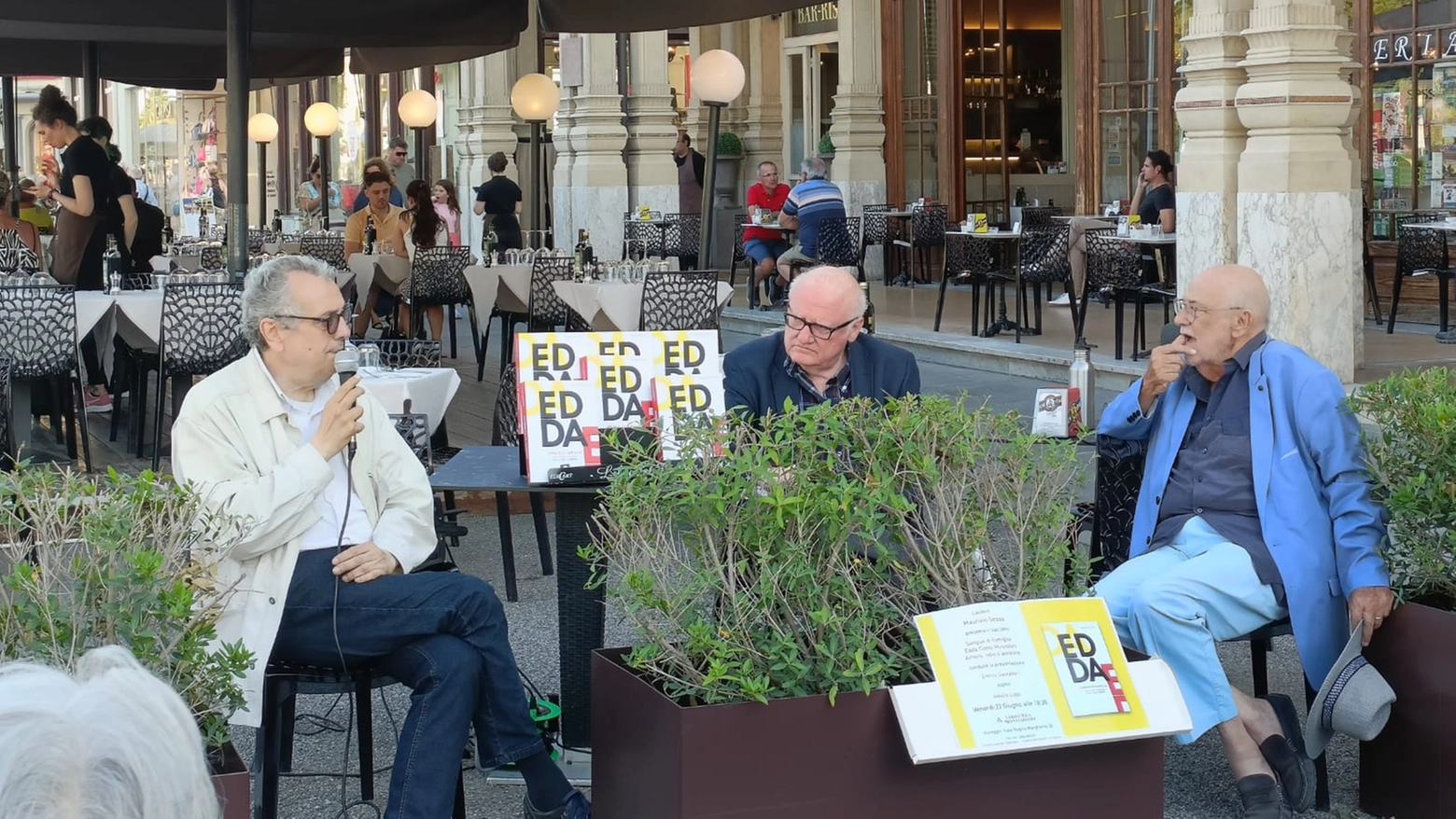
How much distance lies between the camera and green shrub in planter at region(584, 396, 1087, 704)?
2996mm

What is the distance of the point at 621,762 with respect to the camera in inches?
124

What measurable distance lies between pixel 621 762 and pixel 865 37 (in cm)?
1703

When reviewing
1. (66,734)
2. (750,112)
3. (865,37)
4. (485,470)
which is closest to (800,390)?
(485,470)

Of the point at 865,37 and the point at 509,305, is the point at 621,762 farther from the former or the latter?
the point at 865,37

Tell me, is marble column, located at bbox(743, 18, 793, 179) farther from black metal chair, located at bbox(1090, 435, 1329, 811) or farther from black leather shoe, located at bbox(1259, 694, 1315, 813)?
black leather shoe, located at bbox(1259, 694, 1315, 813)

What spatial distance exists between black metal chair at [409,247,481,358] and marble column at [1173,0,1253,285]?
5218mm

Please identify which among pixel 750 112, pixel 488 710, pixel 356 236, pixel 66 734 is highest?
pixel 750 112

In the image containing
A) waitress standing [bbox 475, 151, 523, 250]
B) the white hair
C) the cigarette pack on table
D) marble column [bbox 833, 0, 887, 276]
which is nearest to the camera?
the white hair

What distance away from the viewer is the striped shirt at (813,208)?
1527cm

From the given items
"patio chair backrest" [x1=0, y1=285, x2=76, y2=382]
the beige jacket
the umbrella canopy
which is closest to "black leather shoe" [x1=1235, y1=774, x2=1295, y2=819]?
the beige jacket

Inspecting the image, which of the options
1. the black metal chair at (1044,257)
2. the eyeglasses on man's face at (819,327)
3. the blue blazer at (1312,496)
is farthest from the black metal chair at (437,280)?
the blue blazer at (1312,496)

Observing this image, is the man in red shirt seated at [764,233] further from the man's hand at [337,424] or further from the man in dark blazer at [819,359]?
the man's hand at [337,424]

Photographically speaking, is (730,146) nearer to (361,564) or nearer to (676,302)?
(676,302)

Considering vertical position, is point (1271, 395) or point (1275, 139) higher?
point (1275, 139)
